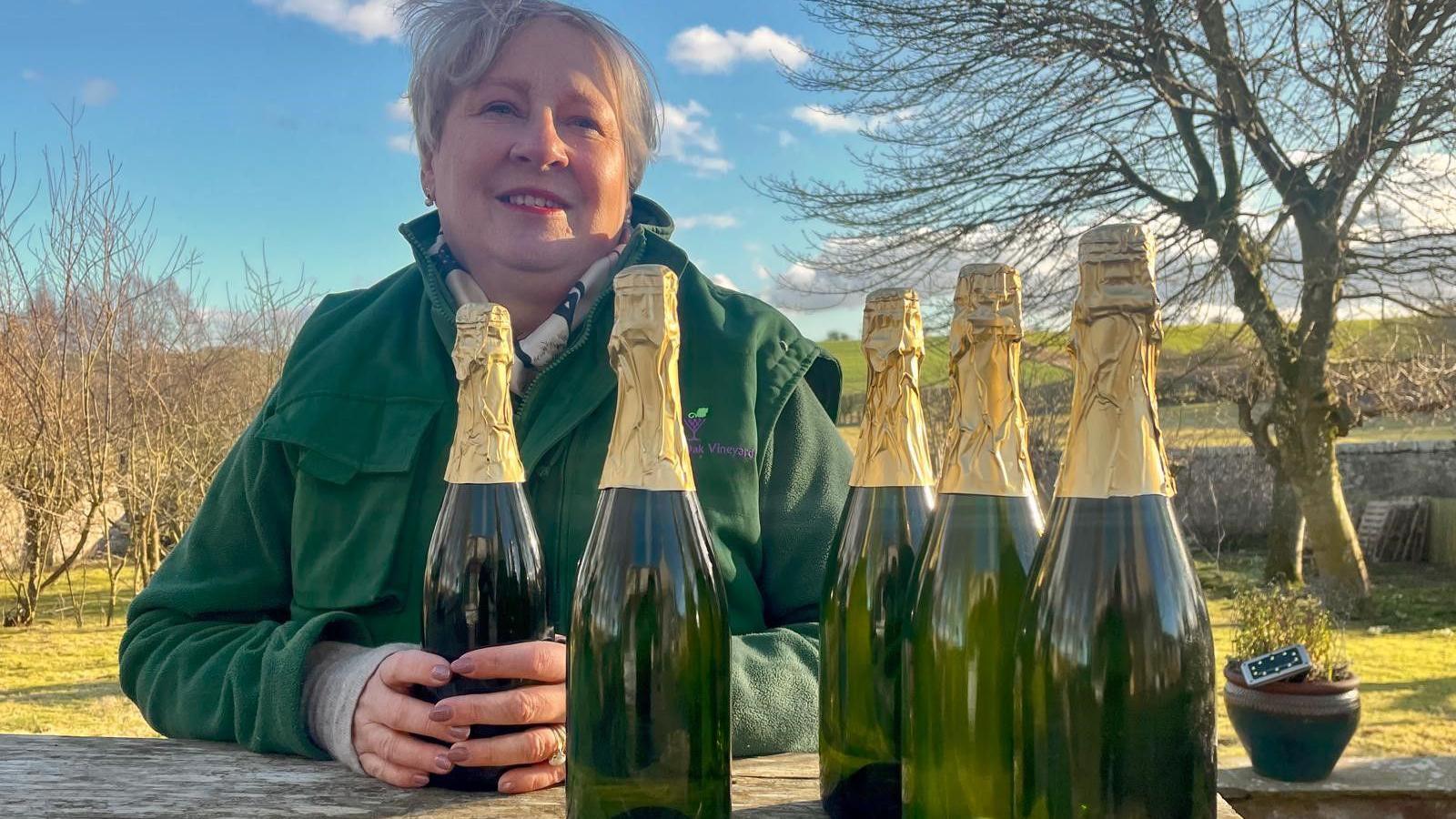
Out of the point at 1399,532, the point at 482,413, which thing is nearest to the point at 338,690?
the point at 482,413

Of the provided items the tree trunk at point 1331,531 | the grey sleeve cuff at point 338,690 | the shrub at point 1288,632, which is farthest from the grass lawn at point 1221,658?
the grey sleeve cuff at point 338,690

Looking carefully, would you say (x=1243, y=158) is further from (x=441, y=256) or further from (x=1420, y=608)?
(x=441, y=256)

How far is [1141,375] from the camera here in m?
0.71

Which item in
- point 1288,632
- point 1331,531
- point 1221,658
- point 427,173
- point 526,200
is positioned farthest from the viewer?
point 1331,531

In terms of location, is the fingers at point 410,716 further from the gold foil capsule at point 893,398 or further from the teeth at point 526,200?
the teeth at point 526,200

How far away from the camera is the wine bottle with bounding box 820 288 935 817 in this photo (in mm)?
938

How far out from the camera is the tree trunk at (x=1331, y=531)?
8.80 m

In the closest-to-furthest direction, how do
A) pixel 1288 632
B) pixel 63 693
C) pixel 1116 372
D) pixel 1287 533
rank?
pixel 1116 372, pixel 1288 632, pixel 63 693, pixel 1287 533

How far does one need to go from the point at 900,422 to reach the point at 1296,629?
4.54m

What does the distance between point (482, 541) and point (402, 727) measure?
23 centimetres

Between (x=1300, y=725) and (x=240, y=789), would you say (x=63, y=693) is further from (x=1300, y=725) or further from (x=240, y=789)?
(x=1300, y=725)

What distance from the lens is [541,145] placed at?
158 centimetres

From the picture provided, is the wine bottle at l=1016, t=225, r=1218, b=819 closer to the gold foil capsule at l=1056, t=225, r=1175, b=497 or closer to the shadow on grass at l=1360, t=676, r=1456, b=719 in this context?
the gold foil capsule at l=1056, t=225, r=1175, b=497

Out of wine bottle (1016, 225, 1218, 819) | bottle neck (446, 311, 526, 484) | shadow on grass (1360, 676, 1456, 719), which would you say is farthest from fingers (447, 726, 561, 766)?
shadow on grass (1360, 676, 1456, 719)
